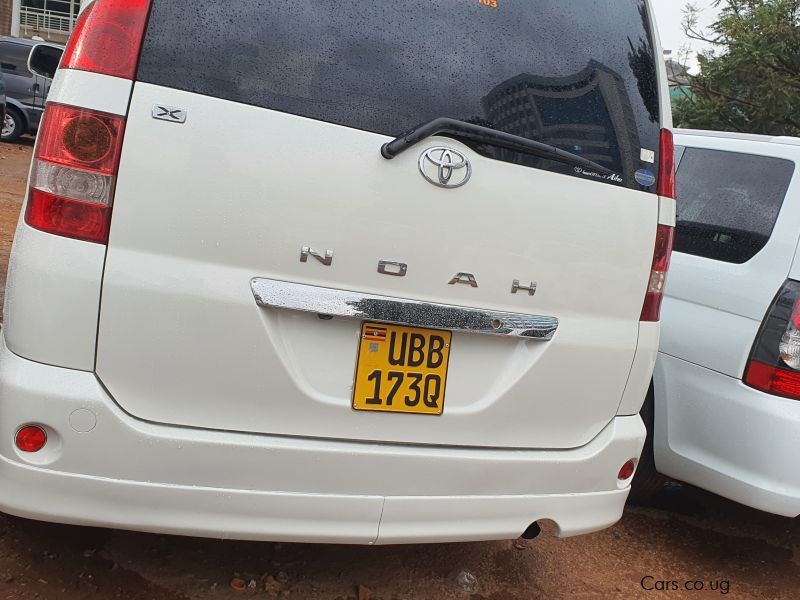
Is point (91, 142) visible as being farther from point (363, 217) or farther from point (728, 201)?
point (728, 201)

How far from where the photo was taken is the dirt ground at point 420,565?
2455mm

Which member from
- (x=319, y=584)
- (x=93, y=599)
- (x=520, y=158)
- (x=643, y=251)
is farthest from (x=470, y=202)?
(x=93, y=599)

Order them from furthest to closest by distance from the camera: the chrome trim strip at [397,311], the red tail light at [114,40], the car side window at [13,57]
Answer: the car side window at [13,57]
the chrome trim strip at [397,311]
the red tail light at [114,40]

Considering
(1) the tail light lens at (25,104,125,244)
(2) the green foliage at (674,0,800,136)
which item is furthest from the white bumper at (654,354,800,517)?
(2) the green foliage at (674,0,800,136)

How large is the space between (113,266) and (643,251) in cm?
147

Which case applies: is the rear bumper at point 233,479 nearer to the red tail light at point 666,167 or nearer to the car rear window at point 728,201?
the red tail light at point 666,167

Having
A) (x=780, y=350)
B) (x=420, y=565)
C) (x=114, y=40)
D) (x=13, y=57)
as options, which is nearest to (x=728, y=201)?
(x=780, y=350)

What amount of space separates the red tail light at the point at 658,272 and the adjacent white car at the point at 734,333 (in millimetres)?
727

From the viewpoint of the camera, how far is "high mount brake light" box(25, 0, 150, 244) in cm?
185

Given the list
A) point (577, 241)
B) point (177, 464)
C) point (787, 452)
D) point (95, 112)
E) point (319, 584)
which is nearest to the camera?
point (95, 112)

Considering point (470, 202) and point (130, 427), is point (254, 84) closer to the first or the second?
point (470, 202)

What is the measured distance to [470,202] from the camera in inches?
83.0

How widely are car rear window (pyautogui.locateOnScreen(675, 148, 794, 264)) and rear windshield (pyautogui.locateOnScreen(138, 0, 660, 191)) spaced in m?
1.00

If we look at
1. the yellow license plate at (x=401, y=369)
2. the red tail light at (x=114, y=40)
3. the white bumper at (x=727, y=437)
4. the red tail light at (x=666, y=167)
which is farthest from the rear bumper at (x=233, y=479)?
the white bumper at (x=727, y=437)
